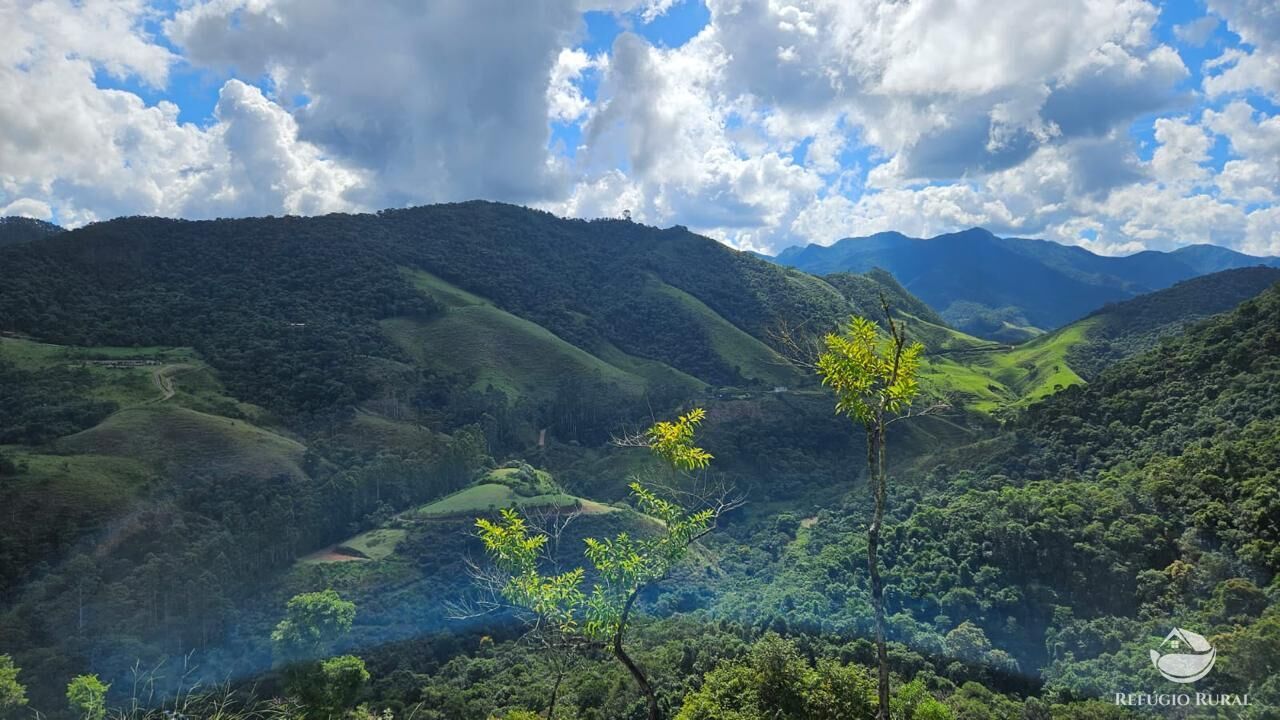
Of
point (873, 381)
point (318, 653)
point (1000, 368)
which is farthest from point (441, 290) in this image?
point (873, 381)

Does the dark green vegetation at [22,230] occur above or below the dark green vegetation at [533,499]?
above

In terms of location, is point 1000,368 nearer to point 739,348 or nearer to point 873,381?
point 739,348

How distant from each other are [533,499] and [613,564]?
225ft

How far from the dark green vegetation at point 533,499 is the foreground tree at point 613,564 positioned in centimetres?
99

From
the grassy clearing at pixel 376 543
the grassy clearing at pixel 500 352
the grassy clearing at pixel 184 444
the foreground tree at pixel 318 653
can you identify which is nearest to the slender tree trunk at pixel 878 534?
the foreground tree at pixel 318 653

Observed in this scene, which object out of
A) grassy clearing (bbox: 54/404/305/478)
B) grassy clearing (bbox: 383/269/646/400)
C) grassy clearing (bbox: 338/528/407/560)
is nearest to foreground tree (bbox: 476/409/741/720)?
grassy clearing (bbox: 338/528/407/560)

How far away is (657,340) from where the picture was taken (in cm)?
14088

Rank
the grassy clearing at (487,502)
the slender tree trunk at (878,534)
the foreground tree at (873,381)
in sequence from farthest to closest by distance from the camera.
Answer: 1. the grassy clearing at (487,502)
2. the foreground tree at (873,381)
3. the slender tree trunk at (878,534)

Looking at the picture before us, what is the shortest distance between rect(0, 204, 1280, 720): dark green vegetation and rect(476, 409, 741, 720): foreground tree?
3.24 ft

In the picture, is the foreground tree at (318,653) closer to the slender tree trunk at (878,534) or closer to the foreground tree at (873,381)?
the slender tree trunk at (878,534)

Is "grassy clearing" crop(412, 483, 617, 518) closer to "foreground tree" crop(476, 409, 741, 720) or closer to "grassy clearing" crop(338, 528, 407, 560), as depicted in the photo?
"grassy clearing" crop(338, 528, 407, 560)

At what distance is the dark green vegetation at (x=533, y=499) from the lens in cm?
3625

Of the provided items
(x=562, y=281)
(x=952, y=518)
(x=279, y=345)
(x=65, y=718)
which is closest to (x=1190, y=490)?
(x=952, y=518)

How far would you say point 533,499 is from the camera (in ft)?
253
